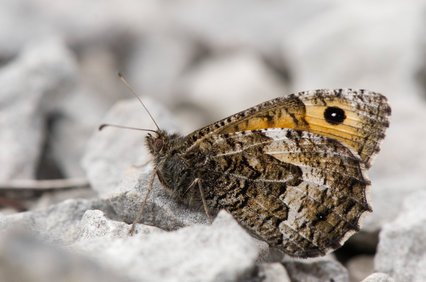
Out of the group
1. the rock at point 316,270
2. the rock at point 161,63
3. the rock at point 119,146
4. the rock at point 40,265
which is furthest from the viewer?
the rock at point 161,63

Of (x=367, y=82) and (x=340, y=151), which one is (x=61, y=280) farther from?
(x=367, y=82)

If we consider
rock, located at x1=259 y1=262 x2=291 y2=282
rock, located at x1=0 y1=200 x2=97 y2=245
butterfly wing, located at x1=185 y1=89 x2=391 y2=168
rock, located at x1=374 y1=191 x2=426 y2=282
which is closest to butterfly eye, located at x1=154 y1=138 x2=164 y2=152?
butterfly wing, located at x1=185 y1=89 x2=391 y2=168

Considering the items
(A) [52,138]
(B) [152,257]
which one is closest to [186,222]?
(B) [152,257]

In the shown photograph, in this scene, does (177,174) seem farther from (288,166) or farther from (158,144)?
(288,166)

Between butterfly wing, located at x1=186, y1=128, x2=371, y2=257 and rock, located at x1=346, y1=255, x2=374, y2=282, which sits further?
rock, located at x1=346, y1=255, x2=374, y2=282

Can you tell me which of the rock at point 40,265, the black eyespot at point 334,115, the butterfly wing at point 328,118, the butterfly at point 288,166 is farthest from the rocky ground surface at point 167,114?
the black eyespot at point 334,115

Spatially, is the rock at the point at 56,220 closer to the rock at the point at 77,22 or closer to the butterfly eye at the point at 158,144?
the butterfly eye at the point at 158,144

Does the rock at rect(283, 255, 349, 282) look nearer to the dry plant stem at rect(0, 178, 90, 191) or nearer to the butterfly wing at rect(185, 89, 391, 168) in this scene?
the butterfly wing at rect(185, 89, 391, 168)
